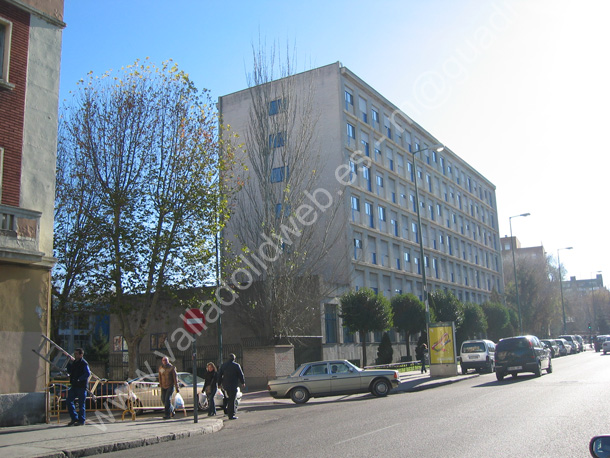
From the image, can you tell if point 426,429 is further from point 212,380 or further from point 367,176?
point 367,176

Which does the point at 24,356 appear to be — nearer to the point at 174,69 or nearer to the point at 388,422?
the point at 388,422

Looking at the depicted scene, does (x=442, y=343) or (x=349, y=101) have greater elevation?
(x=349, y=101)

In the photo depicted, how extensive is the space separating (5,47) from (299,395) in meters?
13.1

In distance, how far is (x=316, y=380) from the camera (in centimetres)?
1897

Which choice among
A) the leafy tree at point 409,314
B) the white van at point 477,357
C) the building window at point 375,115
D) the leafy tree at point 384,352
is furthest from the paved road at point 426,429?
the building window at point 375,115

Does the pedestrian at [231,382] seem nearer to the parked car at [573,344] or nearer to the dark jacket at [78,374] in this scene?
the dark jacket at [78,374]

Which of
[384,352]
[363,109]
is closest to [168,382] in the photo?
[384,352]

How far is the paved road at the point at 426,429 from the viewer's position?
28.2ft

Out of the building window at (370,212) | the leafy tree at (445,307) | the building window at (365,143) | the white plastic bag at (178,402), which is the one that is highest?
the building window at (365,143)

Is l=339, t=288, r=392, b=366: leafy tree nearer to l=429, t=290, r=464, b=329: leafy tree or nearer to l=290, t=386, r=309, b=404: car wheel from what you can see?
l=429, t=290, r=464, b=329: leafy tree

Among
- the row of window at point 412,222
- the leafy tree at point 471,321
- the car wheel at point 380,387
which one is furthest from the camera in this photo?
the leafy tree at point 471,321

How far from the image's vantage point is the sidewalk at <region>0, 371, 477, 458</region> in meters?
10.1

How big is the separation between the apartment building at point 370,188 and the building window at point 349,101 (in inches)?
3.3

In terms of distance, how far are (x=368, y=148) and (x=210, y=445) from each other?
1490 inches
